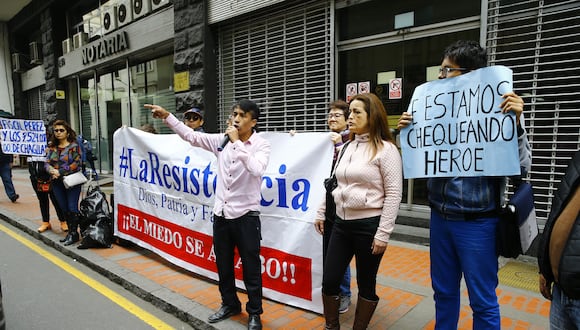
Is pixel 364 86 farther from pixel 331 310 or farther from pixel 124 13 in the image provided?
pixel 124 13

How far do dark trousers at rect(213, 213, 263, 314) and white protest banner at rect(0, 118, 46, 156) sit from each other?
5390mm

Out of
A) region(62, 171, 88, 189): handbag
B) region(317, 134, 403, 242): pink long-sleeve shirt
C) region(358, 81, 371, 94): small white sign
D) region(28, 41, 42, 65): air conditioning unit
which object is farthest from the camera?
region(28, 41, 42, 65): air conditioning unit

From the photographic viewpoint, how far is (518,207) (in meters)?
2.08

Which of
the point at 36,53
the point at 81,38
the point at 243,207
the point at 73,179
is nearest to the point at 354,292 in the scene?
the point at 243,207

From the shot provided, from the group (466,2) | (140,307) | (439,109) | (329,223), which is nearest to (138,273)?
(140,307)

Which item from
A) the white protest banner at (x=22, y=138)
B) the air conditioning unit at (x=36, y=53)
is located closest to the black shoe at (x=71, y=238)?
the white protest banner at (x=22, y=138)

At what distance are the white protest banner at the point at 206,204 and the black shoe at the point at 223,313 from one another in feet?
1.17

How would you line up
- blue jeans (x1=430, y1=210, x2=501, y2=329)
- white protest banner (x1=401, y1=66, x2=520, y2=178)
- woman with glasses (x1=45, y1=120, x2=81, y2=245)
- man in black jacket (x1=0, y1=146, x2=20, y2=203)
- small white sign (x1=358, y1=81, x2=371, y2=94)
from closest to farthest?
white protest banner (x1=401, y1=66, x2=520, y2=178) < blue jeans (x1=430, y1=210, x2=501, y2=329) < woman with glasses (x1=45, y1=120, x2=81, y2=245) < small white sign (x1=358, y1=81, x2=371, y2=94) < man in black jacket (x1=0, y1=146, x2=20, y2=203)

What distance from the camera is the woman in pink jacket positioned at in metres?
2.46

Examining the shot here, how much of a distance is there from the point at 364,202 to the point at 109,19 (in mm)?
12124

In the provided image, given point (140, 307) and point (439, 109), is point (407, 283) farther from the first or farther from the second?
point (140, 307)

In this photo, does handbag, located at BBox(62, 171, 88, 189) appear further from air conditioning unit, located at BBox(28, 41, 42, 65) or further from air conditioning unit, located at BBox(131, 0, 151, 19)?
air conditioning unit, located at BBox(28, 41, 42, 65)

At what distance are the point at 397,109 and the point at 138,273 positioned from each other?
4.41m

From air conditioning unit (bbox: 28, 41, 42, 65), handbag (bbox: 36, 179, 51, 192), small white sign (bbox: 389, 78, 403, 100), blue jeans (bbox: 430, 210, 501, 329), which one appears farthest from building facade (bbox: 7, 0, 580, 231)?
air conditioning unit (bbox: 28, 41, 42, 65)
